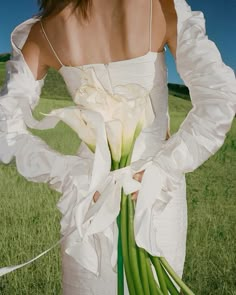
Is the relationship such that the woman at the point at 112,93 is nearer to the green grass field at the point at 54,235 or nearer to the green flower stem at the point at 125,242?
the green flower stem at the point at 125,242

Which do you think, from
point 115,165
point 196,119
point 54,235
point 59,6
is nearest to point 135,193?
point 115,165

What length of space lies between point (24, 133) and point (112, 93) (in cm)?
31

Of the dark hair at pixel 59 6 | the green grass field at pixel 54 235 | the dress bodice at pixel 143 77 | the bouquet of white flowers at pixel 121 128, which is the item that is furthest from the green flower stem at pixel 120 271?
the green grass field at pixel 54 235

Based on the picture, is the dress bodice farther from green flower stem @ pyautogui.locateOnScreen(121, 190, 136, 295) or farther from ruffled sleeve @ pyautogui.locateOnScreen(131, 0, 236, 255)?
green flower stem @ pyautogui.locateOnScreen(121, 190, 136, 295)

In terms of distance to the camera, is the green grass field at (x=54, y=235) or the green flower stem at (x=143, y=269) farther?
the green grass field at (x=54, y=235)

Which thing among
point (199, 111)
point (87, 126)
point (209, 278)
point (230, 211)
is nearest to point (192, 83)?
point (199, 111)

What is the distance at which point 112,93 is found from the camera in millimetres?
1256

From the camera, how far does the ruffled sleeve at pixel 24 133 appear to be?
1.36 metres

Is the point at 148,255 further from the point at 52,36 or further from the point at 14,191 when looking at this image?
the point at 14,191

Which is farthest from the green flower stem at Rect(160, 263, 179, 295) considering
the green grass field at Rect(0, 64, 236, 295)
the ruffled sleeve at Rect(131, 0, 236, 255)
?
the green grass field at Rect(0, 64, 236, 295)

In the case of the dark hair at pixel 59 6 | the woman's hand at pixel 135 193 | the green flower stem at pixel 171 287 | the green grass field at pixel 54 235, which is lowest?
the green grass field at pixel 54 235

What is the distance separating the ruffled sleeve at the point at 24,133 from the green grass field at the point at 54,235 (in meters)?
0.72

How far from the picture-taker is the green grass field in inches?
109

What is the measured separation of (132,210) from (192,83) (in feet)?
0.99
